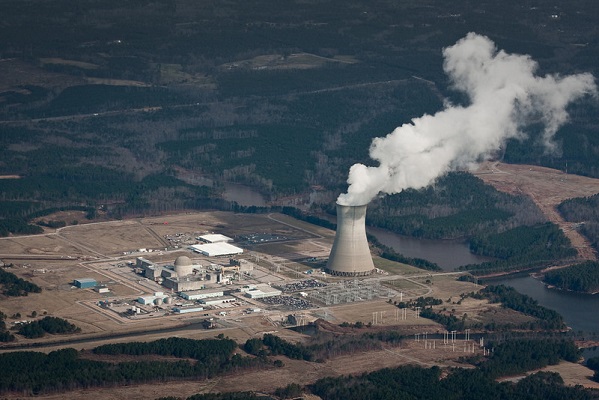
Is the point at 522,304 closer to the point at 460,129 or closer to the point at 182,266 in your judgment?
the point at 460,129

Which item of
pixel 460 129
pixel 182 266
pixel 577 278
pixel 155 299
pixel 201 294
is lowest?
pixel 155 299

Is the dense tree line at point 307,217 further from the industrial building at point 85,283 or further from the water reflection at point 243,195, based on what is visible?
the industrial building at point 85,283

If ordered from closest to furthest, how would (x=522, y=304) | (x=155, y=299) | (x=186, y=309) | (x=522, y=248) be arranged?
(x=186, y=309) → (x=155, y=299) → (x=522, y=304) → (x=522, y=248)

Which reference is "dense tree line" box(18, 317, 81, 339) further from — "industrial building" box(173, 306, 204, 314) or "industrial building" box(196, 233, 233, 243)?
"industrial building" box(196, 233, 233, 243)

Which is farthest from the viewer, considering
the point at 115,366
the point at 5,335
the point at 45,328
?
the point at 45,328

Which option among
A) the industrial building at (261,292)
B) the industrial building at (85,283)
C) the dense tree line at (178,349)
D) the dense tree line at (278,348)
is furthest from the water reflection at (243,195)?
the dense tree line at (178,349)

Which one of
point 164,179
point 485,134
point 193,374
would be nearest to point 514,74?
point 485,134

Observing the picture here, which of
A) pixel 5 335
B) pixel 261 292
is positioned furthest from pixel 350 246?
pixel 5 335
